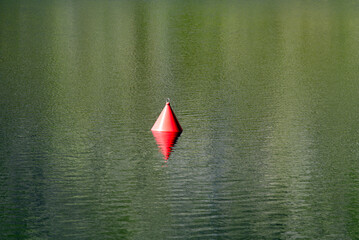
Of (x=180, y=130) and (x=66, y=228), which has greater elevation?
(x=180, y=130)

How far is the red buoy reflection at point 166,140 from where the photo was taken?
518 inches

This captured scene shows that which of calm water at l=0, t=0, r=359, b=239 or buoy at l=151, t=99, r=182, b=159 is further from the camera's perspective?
buoy at l=151, t=99, r=182, b=159

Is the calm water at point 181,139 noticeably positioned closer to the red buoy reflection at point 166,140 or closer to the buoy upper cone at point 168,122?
the red buoy reflection at point 166,140

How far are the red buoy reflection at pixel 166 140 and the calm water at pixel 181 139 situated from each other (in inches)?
5.3

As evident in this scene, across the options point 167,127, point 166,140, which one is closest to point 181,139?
point 166,140

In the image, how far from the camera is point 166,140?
1407 centimetres

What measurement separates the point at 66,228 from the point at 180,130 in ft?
19.4

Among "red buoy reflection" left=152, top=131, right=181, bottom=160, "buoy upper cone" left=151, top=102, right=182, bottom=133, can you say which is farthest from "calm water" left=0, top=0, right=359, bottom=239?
"buoy upper cone" left=151, top=102, right=182, bottom=133

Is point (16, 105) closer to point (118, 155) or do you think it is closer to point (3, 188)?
point (118, 155)

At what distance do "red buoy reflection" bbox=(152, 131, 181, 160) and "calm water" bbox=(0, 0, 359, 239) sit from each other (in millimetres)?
134

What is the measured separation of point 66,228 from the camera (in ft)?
29.7

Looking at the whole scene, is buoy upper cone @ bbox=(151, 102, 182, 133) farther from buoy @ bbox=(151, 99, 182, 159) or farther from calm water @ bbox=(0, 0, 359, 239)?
calm water @ bbox=(0, 0, 359, 239)

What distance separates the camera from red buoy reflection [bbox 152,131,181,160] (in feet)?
43.1

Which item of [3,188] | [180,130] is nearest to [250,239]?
[3,188]
